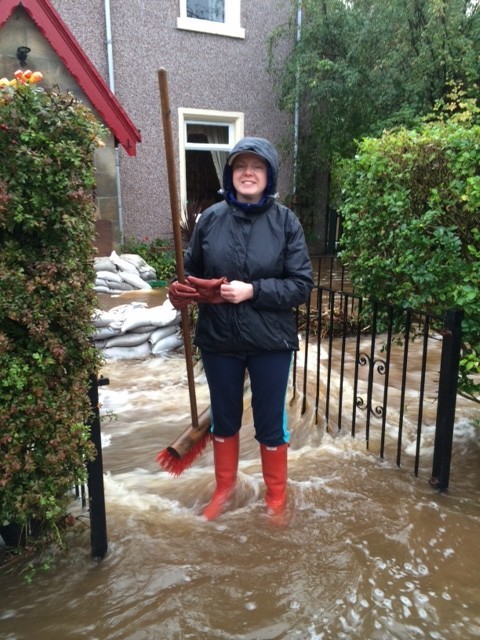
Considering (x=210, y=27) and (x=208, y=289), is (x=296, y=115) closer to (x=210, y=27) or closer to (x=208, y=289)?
(x=210, y=27)

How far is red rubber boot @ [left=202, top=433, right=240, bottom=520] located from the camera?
2.93 meters

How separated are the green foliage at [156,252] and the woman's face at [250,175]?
23.1ft

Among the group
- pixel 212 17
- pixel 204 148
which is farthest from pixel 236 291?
pixel 212 17

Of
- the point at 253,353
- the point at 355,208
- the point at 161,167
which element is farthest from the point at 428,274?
the point at 161,167

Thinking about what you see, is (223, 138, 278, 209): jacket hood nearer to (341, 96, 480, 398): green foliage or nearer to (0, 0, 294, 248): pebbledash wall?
(341, 96, 480, 398): green foliage

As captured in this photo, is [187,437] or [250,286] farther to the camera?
[187,437]

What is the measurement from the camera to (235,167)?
268 cm

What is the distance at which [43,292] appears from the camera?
1986 mm

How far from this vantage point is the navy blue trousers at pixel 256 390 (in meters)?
2.68

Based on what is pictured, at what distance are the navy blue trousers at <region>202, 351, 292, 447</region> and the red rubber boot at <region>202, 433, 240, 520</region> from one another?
89 mm

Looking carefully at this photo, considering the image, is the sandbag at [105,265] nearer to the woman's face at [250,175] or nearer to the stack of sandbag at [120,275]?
the stack of sandbag at [120,275]

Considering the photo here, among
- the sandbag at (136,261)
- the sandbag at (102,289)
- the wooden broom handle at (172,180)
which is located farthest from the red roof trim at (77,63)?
the wooden broom handle at (172,180)

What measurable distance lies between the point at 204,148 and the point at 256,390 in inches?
379

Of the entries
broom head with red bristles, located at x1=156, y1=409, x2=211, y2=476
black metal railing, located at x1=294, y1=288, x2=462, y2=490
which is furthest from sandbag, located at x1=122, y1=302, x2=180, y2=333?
broom head with red bristles, located at x1=156, y1=409, x2=211, y2=476
